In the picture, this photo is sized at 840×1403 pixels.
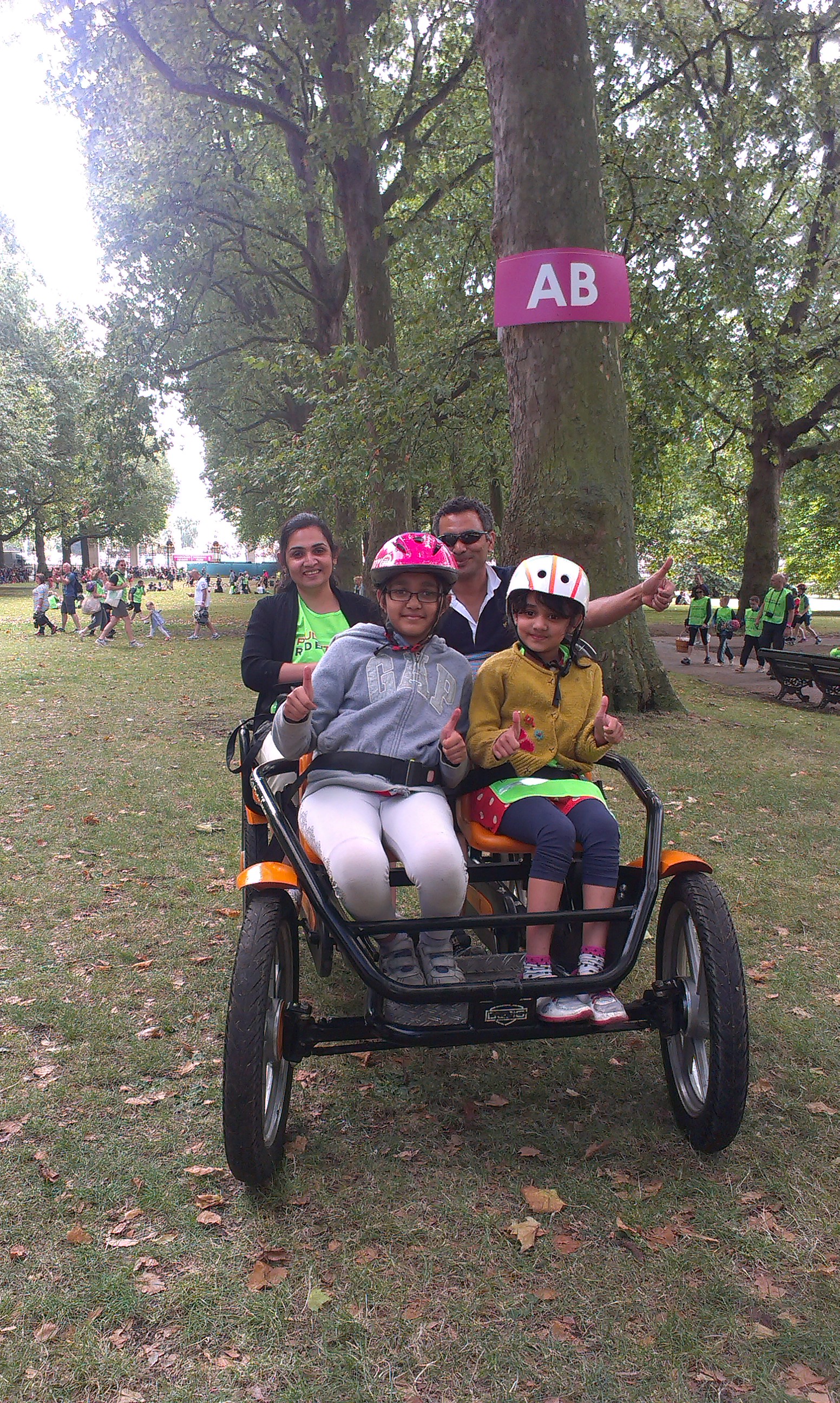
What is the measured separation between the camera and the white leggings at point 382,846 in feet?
9.80

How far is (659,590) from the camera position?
388 centimetres

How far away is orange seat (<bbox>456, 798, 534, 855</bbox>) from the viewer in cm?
337

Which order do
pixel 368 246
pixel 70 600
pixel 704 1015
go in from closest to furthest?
pixel 704 1015 → pixel 368 246 → pixel 70 600

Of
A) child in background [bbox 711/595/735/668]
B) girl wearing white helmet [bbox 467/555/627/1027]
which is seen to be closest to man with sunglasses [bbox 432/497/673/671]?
girl wearing white helmet [bbox 467/555/627/1027]

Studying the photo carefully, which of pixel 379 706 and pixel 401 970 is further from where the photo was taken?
pixel 379 706

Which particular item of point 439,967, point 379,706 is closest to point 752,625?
point 379,706

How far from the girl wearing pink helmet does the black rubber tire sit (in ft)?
0.86

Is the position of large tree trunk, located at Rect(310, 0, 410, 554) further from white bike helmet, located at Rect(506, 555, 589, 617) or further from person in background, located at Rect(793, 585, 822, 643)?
person in background, located at Rect(793, 585, 822, 643)

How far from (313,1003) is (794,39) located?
18734mm

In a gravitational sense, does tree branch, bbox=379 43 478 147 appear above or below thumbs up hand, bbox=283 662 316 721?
above

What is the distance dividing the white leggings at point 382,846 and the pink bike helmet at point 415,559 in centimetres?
77

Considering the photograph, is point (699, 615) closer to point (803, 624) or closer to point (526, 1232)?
point (803, 624)

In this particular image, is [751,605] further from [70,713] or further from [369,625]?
[369,625]

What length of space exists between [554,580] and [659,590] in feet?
1.94
